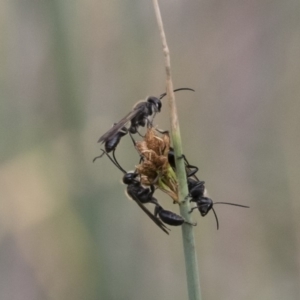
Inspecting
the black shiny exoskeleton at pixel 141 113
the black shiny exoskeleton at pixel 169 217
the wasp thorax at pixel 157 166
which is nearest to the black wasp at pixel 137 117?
the black shiny exoskeleton at pixel 141 113

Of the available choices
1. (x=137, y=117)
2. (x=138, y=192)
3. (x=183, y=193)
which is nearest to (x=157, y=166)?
(x=183, y=193)

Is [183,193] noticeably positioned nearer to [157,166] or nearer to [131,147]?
[157,166]

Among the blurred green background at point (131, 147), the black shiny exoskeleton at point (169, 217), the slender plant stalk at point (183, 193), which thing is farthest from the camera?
the blurred green background at point (131, 147)

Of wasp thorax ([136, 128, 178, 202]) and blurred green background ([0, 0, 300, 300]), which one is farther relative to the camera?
blurred green background ([0, 0, 300, 300])

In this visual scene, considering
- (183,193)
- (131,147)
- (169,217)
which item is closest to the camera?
(183,193)

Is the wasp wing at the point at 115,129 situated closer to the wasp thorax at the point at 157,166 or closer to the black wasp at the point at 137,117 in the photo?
the black wasp at the point at 137,117

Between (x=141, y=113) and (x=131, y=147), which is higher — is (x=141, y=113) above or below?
Answer: above

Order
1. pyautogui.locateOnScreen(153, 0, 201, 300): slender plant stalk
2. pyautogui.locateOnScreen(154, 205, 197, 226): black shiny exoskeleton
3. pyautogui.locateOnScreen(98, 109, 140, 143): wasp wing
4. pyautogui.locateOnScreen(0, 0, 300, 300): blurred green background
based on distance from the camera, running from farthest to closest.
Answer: pyautogui.locateOnScreen(0, 0, 300, 300): blurred green background < pyautogui.locateOnScreen(98, 109, 140, 143): wasp wing < pyautogui.locateOnScreen(154, 205, 197, 226): black shiny exoskeleton < pyautogui.locateOnScreen(153, 0, 201, 300): slender plant stalk

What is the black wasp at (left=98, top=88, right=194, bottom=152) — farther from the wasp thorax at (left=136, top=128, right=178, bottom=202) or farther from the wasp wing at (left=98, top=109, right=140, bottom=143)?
the wasp thorax at (left=136, top=128, right=178, bottom=202)

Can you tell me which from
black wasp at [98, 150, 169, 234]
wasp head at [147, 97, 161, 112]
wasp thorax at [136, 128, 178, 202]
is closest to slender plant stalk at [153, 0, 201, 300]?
wasp thorax at [136, 128, 178, 202]
